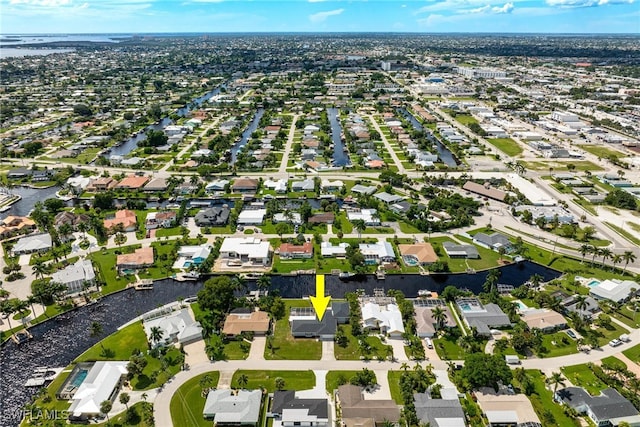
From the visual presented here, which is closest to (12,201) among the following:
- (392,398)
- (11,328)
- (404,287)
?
(11,328)

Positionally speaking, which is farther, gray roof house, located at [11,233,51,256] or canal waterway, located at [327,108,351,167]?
canal waterway, located at [327,108,351,167]

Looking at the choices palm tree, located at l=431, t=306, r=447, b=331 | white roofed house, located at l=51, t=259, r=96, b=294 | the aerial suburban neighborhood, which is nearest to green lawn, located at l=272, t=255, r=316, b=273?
the aerial suburban neighborhood

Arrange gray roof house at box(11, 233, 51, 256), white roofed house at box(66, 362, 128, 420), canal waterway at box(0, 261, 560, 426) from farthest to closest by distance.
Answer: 1. gray roof house at box(11, 233, 51, 256)
2. canal waterway at box(0, 261, 560, 426)
3. white roofed house at box(66, 362, 128, 420)

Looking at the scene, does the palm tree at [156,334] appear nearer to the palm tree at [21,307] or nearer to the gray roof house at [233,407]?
the gray roof house at [233,407]

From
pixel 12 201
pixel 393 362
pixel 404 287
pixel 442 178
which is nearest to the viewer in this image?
pixel 393 362

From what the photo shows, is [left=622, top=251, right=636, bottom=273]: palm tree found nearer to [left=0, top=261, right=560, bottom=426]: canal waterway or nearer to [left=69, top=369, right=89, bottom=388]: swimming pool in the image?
[left=0, top=261, right=560, bottom=426]: canal waterway

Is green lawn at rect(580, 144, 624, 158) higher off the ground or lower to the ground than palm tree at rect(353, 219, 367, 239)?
higher

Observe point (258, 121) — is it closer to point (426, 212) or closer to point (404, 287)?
point (426, 212)

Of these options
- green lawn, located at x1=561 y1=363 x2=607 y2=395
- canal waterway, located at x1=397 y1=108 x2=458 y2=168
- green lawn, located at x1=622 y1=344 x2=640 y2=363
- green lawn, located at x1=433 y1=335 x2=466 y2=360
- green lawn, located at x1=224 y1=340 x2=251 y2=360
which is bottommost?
green lawn, located at x1=224 y1=340 x2=251 y2=360
